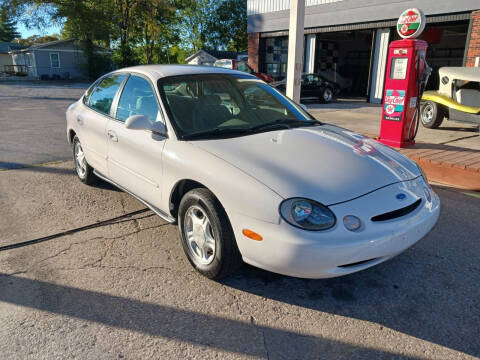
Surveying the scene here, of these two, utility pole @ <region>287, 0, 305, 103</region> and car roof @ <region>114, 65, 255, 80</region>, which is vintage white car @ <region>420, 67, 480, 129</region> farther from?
car roof @ <region>114, 65, 255, 80</region>

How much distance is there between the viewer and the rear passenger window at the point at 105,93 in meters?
4.16

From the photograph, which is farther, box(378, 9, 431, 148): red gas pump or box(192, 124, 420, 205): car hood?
box(378, 9, 431, 148): red gas pump

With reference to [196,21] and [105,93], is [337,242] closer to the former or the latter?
[105,93]

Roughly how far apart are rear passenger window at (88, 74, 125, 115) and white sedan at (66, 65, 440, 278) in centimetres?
3

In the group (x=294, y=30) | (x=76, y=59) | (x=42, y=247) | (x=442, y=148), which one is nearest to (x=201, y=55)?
(x=76, y=59)

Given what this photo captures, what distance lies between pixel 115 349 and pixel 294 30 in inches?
283

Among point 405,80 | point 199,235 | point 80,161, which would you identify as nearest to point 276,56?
point 405,80

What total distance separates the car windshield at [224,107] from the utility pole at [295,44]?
407 centimetres

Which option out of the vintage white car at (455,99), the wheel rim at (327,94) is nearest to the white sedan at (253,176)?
the vintage white car at (455,99)

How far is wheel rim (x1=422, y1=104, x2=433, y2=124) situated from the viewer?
9145 millimetres

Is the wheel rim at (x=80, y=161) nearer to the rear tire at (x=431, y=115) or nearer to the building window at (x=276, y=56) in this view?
the rear tire at (x=431, y=115)

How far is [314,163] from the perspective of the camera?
2.75 meters

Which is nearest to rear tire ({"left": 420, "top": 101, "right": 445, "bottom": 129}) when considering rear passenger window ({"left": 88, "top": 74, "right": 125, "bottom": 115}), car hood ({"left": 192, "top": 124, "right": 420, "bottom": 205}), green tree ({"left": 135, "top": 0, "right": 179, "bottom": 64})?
car hood ({"left": 192, "top": 124, "right": 420, "bottom": 205})

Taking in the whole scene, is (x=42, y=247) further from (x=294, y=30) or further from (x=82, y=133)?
(x=294, y=30)
